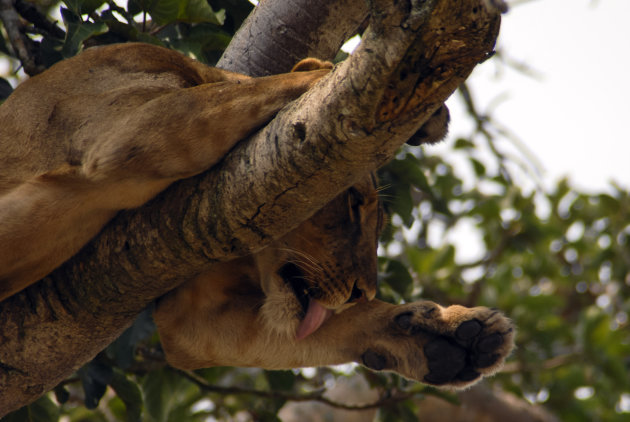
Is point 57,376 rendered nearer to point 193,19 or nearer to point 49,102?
point 49,102

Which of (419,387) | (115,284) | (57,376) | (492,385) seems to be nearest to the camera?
(115,284)

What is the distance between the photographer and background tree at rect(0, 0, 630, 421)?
325 centimetres

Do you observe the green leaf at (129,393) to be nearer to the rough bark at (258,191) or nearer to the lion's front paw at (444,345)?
the rough bark at (258,191)

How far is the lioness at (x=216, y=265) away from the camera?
238cm

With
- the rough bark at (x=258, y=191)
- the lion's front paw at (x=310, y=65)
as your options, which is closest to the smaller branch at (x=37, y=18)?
the rough bark at (x=258, y=191)

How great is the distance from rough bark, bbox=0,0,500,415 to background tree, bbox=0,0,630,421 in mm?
534

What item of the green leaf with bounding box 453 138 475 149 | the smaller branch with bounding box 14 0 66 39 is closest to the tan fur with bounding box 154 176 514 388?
the smaller branch with bounding box 14 0 66 39

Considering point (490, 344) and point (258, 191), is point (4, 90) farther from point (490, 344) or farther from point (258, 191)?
point (490, 344)

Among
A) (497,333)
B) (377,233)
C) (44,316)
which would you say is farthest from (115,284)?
(497,333)

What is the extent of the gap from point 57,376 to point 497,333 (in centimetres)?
180

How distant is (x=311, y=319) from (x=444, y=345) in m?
0.59

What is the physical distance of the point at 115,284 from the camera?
2.58 meters

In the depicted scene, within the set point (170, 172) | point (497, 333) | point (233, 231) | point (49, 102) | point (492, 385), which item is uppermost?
point (49, 102)

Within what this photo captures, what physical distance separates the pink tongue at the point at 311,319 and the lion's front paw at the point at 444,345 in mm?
253
